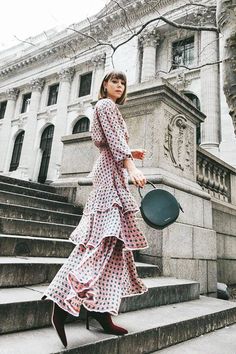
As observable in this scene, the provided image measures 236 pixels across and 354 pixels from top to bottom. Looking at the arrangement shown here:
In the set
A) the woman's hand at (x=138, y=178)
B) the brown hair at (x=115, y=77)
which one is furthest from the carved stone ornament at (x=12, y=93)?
the woman's hand at (x=138, y=178)

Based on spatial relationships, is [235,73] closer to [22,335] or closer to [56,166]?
[22,335]

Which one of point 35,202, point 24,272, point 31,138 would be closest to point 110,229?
point 24,272

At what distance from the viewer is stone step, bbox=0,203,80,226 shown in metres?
3.99

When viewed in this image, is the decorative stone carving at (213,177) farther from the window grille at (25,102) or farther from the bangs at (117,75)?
the window grille at (25,102)

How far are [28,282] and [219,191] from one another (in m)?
4.95

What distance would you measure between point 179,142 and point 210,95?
46.1 feet

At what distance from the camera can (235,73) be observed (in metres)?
2.68

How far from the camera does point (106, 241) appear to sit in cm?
193

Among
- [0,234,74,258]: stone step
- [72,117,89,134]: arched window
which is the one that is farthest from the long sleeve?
[72,117,89,134]: arched window

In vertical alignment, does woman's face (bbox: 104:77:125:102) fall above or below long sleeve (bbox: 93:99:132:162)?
above

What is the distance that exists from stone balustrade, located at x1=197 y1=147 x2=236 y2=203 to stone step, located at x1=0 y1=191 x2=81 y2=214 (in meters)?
2.48

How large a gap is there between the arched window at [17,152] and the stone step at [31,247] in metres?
25.9

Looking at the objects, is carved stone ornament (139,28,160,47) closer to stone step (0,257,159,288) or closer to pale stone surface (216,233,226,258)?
pale stone surface (216,233,226,258)

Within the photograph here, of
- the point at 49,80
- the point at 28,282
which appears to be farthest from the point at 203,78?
the point at 28,282
